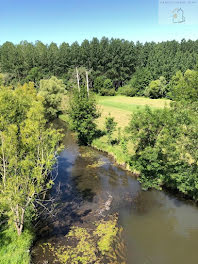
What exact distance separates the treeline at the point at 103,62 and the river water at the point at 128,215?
5830 cm

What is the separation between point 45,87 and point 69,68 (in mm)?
36462

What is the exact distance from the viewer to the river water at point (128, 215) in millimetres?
14164

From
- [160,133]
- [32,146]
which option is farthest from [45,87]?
[32,146]

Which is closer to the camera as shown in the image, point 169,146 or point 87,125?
point 169,146

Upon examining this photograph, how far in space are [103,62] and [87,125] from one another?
59085 millimetres

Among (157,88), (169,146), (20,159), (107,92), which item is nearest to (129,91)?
(107,92)

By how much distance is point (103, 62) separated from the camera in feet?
280

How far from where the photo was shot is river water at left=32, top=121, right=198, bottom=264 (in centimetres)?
1416

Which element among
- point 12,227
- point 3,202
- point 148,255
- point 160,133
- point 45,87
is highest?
point 45,87

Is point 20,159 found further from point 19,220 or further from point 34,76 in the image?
point 34,76

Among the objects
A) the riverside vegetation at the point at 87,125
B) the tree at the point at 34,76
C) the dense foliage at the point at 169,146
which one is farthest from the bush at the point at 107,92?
the dense foliage at the point at 169,146

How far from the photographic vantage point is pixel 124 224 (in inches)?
661

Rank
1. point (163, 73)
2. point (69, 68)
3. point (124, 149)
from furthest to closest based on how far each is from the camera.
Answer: point (69, 68)
point (163, 73)
point (124, 149)

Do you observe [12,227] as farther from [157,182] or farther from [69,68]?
[69,68]
